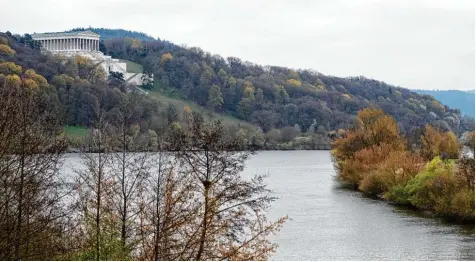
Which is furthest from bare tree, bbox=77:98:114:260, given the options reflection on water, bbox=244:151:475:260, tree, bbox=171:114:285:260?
reflection on water, bbox=244:151:475:260

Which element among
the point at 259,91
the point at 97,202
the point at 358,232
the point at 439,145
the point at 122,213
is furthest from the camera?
the point at 259,91

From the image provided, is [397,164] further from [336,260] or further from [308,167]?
[308,167]

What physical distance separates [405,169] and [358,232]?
8.85 m

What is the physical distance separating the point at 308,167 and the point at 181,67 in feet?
205

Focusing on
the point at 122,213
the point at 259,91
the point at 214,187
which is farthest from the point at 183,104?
the point at 214,187

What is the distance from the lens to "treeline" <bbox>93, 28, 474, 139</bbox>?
92625mm

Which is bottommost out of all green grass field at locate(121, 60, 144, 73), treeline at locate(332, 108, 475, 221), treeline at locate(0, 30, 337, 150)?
treeline at locate(332, 108, 475, 221)

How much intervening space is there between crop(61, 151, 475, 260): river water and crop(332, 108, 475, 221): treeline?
0.84 m

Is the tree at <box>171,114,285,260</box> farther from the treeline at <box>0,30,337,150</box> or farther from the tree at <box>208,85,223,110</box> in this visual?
the tree at <box>208,85,223,110</box>

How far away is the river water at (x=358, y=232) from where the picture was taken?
60.1ft

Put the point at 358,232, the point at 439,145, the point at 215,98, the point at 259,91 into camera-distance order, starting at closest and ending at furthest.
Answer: the point at 358,232 < the point at 439,145 < the point at 215,98 < the point at 259,91

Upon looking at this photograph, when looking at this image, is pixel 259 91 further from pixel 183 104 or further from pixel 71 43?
pixel 71 43

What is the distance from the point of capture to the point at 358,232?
2194 centimetres

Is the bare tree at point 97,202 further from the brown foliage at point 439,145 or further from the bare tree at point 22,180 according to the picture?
the brown foliage at point 439,145
